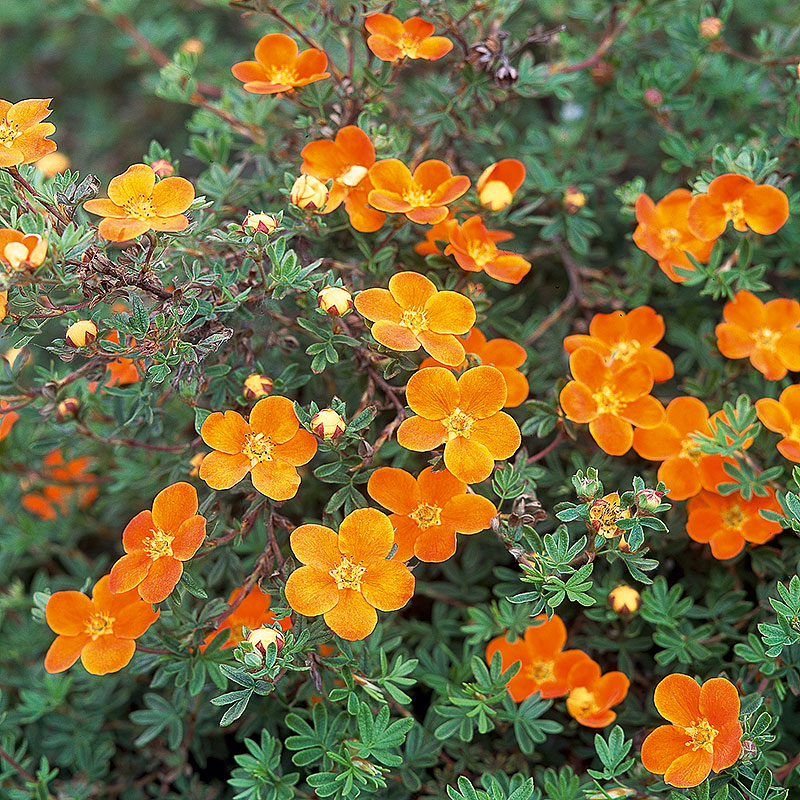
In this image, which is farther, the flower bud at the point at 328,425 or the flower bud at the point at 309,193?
the flower bud at the point at 309,193

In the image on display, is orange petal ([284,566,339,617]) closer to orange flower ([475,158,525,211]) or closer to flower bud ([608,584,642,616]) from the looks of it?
flower bud ([608,584,642,616])

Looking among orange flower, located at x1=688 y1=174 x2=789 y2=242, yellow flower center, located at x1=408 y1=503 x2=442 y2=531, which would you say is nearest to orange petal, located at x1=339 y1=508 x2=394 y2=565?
yellow flower center, located at x1=408 y1=503 x2=442 y2=531

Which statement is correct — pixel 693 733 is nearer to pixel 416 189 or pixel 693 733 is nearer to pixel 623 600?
pixel 623 600

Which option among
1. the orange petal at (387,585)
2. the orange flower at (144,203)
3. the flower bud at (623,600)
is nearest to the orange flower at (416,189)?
the orange flower at (144,203)

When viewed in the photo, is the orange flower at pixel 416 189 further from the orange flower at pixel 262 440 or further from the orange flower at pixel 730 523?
the orange flower at pixel 730 523

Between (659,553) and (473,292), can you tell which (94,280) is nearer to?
(473,292)

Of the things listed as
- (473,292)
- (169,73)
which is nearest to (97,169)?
(169,73)
